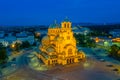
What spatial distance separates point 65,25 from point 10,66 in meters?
10.6

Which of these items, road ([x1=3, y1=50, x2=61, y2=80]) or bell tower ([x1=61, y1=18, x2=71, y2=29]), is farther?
bell tower ([x1=61, y1=18, x2=71, y2=29])

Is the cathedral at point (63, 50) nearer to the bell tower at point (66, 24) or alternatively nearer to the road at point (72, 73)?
the bell tower at point (66, 24)

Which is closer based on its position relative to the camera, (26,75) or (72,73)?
(26,75)

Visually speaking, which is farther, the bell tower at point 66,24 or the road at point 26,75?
the bell tower at point 66,24

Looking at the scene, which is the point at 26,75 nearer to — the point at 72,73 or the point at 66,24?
the point at 72,73

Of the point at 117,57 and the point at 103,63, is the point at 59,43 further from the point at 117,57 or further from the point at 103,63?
the point at 117,57

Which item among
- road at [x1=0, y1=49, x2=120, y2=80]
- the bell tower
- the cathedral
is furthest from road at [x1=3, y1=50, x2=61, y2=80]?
the bell tower

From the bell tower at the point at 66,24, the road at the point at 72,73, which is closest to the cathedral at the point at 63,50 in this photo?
the bell tower at the point at 66,24

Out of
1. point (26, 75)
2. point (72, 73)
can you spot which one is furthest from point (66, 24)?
point (26, 75)

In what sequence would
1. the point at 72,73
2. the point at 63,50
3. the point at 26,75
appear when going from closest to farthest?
the point at 26,75, the point at 72,73, the point at 63,50

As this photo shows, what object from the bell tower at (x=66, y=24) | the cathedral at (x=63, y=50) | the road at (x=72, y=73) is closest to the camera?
the road at (x=72, y=73)

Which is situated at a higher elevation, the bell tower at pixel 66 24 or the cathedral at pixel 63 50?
the bell tower at pixel 66 24

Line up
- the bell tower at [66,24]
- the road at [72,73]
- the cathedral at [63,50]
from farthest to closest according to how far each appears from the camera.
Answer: the bell tower at [66,24] < the cathedral at [63,50] < the road at [72,73]

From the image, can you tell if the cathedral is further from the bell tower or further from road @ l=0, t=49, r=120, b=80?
road @ l=0, t=49, r=120, b=80
